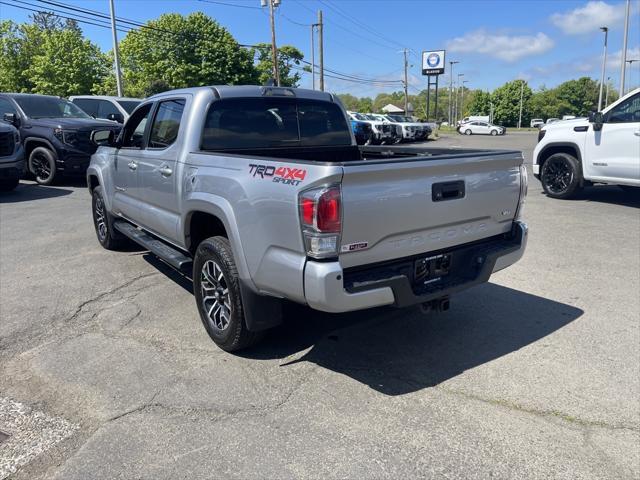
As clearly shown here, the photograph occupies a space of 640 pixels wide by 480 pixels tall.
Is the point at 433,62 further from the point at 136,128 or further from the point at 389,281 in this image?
the point at 389,281

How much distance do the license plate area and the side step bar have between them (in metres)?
1.93

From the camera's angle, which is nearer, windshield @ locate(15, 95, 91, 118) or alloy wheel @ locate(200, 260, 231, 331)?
alloy wheel @ locate(200, 260, 231, 331)

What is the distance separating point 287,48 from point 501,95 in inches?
2042

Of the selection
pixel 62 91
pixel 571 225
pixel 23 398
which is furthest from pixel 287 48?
pixel 23 398

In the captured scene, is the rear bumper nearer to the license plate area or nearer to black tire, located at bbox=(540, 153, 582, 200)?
the license plate area

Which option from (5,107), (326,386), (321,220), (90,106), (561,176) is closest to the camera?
(321,220)

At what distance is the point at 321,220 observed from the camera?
2.89 meters

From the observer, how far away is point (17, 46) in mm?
53406

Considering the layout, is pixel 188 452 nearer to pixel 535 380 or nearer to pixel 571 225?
pixel 535 380

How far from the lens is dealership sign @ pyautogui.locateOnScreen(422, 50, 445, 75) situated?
214 feet

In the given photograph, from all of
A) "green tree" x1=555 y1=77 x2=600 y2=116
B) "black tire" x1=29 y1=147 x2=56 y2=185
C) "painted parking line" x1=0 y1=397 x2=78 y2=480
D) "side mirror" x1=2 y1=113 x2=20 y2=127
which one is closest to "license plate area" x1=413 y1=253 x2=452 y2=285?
"painted parking line" x1=0 y1=397 x2=78 y2=480

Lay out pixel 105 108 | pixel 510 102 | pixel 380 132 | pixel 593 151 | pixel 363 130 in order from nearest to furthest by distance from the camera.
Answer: pixel 593 151
pixel 105 108
pixel 363 130
pixel 380 132
pixel 510 102

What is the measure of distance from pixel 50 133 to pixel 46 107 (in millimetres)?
1603

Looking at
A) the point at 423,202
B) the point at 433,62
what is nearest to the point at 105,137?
the point at 423,202
